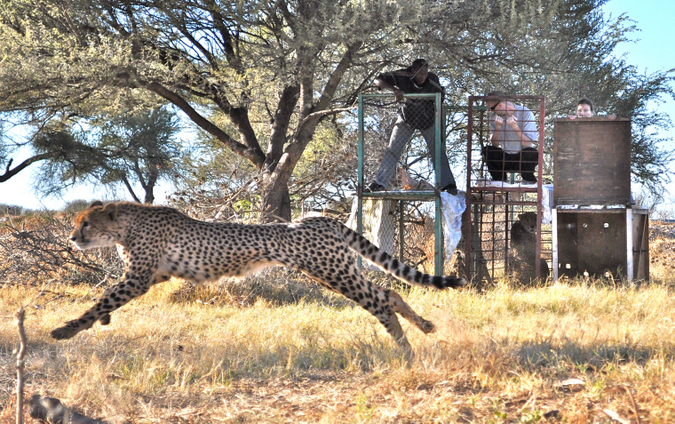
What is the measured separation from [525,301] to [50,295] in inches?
240

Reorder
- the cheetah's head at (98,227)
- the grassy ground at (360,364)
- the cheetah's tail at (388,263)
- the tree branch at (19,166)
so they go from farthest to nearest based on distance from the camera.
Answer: the tree branch at (19,166) → the cheetah's head at (98,227) → the cheetah's tail at (388,263) → the grassy ground at (360,364)

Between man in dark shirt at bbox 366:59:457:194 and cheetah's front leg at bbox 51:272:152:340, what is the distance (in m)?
4.24

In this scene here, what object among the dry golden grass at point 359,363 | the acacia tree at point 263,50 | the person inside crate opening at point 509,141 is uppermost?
the acacia tree at point 263,50

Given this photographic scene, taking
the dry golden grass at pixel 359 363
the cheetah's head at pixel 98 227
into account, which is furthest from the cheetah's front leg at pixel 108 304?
the cheetah's head at pixel 98 227

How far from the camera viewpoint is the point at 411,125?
32.5 ft

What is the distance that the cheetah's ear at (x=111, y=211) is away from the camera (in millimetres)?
6531

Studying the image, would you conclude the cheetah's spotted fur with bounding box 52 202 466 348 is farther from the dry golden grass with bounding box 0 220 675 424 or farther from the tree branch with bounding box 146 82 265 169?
the tree branch with bounding box 146 82 265 169

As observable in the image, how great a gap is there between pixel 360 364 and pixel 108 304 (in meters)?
2.32

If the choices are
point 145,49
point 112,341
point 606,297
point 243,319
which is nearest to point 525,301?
point 606,297

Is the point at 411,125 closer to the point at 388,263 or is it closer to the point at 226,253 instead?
the point at 388,263

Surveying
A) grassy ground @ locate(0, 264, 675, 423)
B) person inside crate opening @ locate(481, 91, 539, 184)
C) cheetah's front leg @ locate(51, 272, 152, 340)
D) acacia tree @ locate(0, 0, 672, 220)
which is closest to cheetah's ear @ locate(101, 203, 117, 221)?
cheetah's front leg @ locate(51, 272, 152, 340)

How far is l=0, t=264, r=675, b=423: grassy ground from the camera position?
4254 millimetres

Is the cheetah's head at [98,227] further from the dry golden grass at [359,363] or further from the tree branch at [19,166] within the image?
the tree branch at [19,166]

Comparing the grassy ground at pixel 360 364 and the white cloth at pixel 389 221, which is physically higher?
the white cloth at pixel 389 221
